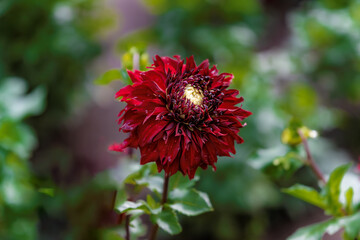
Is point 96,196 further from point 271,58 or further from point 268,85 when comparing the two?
point 271,58

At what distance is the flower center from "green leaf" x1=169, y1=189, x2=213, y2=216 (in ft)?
0.62

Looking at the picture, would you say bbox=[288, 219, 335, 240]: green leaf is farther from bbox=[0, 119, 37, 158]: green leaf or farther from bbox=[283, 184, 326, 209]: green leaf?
bbox=[0, 119, 37, 158]: green leaf

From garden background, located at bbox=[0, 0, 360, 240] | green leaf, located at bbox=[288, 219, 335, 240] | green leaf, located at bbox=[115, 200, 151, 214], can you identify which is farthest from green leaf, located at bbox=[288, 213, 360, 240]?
garden background, located at bbox=[0, 0, 360, 240]

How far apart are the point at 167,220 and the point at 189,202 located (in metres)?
0.06

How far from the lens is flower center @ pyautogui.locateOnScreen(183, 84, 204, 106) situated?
69 cm

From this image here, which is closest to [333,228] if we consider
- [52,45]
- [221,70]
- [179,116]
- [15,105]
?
[179,116]

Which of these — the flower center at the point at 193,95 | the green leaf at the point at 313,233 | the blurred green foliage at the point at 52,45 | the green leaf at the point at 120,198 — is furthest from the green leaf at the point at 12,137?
the green leaf at the point at 313,233

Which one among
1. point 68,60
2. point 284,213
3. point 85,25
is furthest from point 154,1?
point 284,213

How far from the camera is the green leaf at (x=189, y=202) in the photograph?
28.9 inches

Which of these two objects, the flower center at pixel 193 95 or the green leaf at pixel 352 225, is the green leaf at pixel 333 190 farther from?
the flower center at pixel 193 95

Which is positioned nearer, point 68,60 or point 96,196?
point 96,196

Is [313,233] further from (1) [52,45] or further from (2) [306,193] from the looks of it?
(1) [52,45]

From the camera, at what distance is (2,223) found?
1302mm

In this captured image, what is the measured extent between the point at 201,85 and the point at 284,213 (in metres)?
1.46
